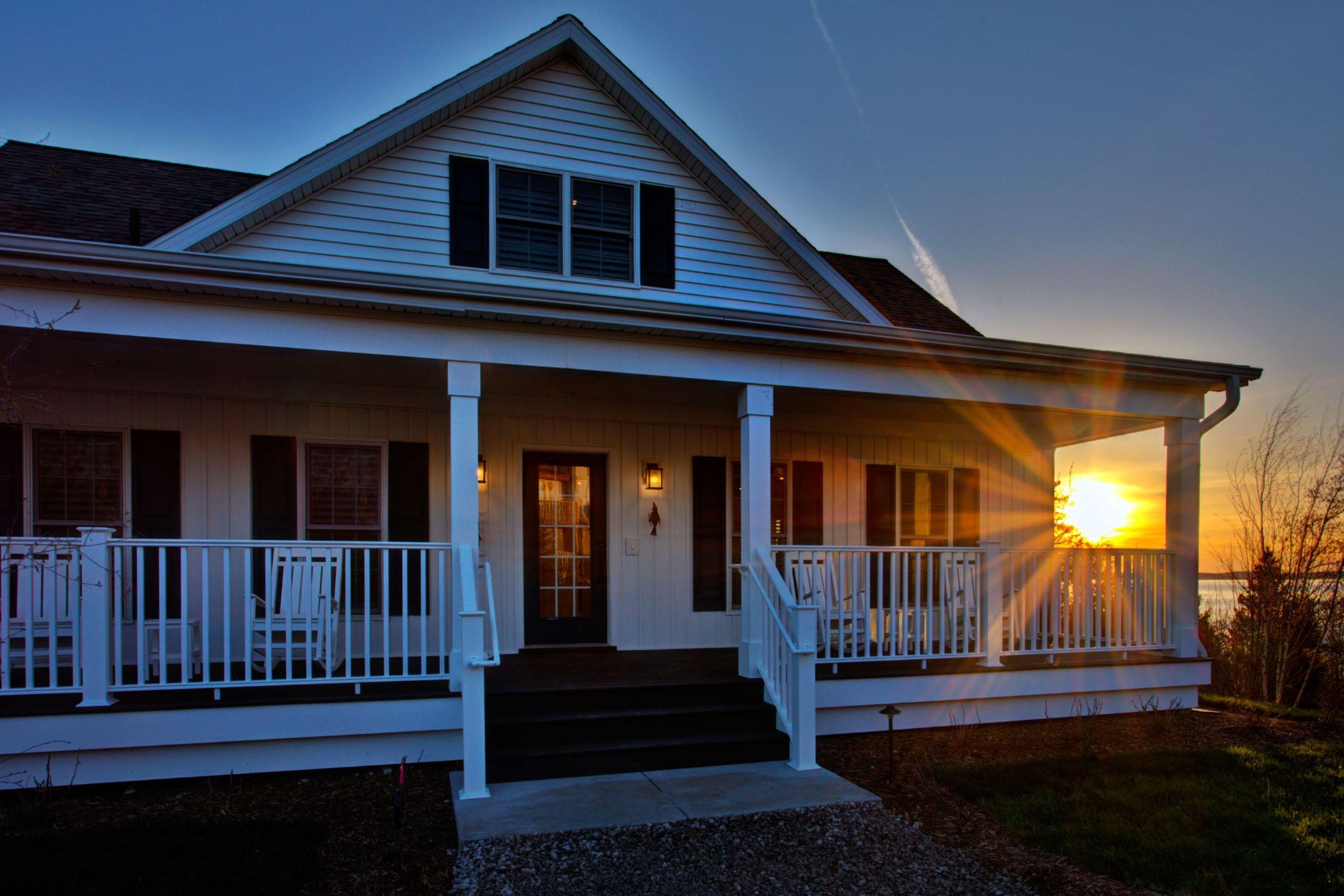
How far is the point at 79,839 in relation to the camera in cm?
398

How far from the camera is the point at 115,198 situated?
24.3 feet

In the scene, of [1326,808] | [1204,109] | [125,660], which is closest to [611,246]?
[125,660]

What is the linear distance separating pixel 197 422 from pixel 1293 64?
1167 centimetres

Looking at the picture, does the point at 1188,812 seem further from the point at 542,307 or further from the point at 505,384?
the point at 505,384

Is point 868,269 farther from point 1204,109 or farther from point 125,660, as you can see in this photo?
point 125,660

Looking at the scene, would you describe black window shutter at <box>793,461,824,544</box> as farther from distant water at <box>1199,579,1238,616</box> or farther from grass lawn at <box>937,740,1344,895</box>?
distant water at <box>1199,579,1238,616</box>

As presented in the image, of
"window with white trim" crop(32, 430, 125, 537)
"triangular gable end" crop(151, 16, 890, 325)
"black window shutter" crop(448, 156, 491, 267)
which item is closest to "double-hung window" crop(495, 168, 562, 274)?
"black window shutter" crop(448, 156, 491, 267)

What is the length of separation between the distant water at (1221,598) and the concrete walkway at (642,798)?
6751 millimetres

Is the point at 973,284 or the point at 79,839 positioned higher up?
the point at 973,284

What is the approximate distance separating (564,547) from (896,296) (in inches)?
208

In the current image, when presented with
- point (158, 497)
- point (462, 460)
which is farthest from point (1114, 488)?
point (158, 497)

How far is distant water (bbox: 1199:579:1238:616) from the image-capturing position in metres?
9.45

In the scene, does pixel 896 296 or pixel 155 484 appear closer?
pixel 155 484

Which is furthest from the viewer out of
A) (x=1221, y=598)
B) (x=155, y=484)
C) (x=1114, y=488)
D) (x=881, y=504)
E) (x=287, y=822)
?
(x=1114, y=488)
